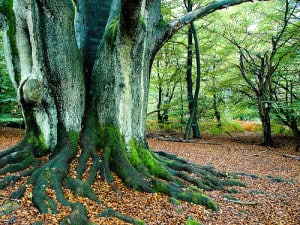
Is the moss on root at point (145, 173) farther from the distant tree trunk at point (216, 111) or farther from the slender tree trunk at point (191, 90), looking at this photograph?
the distant tree trunk at point (216, 111)

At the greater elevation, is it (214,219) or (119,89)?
(119,89)

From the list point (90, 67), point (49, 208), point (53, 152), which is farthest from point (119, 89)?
point (49, 208)

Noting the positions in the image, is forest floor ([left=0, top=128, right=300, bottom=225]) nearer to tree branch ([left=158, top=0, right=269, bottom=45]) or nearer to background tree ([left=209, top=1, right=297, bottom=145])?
tree branch ([left=158, top=0, right=269, bottom=45])

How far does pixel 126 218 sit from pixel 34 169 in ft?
6.20

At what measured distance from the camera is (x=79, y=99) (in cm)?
477

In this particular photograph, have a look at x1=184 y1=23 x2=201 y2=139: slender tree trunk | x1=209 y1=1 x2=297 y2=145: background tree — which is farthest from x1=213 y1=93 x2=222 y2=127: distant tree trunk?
x1=209 y1=1 x2=297 y2=145: background tree

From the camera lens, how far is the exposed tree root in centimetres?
399

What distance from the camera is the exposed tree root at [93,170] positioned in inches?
157

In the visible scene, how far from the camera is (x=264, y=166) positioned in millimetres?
8234

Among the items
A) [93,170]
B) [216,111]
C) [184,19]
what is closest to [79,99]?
[93,170]

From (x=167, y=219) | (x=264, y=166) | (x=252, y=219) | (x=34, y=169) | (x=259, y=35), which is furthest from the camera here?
(x=259, y=35)

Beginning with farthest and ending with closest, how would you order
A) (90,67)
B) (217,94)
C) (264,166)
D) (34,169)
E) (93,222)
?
(217,94) < (264,166) < (90,67) < (34,169) < (93,222)

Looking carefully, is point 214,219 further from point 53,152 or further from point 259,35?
point 259,35

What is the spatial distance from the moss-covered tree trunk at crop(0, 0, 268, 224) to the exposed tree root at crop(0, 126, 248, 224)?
0.02m
